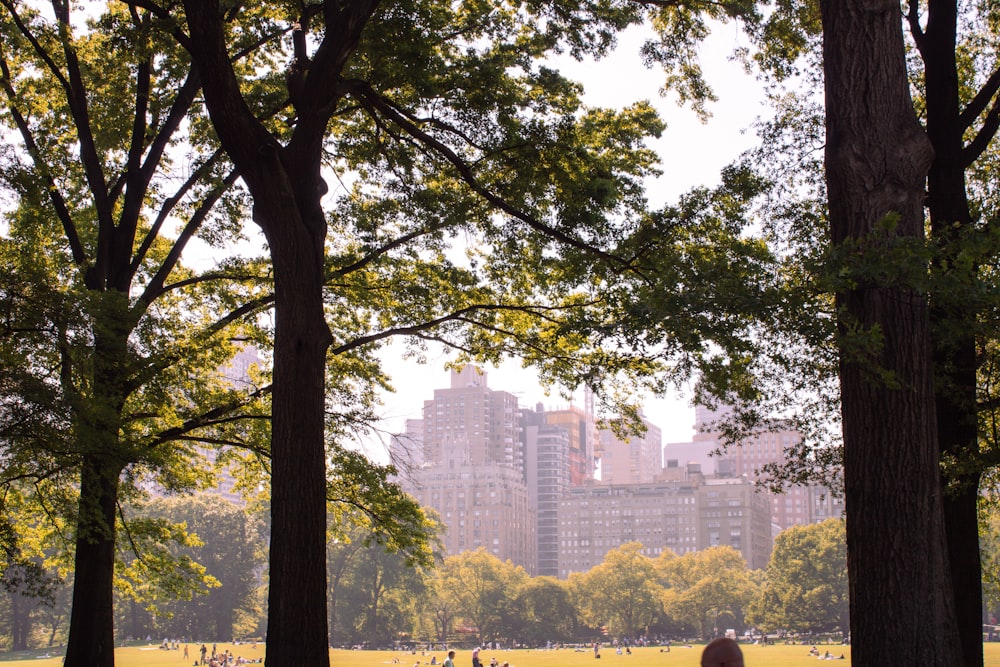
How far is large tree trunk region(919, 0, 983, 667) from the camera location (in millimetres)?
10109

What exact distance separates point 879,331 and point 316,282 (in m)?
4.50

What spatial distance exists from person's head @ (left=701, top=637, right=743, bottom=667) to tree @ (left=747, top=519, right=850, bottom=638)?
85.4 m

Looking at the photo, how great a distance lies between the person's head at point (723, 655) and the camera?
371cm

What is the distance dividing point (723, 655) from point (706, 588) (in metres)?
98.4

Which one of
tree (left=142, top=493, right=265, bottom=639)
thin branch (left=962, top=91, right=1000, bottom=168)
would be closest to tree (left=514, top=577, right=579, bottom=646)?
tree (left=142, top=493, right=265, bottom=639)

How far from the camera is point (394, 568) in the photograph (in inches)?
3548

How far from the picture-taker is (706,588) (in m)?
97.2

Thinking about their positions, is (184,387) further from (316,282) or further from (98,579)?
(316,282)

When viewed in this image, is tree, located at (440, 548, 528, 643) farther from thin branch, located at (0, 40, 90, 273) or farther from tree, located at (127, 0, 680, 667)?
thin branch, located at (0, 40, 90, 273)

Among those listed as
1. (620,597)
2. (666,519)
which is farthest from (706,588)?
(666,519)

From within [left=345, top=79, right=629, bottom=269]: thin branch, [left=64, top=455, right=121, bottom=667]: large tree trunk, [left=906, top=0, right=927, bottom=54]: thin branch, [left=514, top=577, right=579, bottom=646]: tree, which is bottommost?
[left=514, top=577, right=579, bottom=646]: tree

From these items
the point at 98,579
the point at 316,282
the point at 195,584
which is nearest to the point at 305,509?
the point at 316,282

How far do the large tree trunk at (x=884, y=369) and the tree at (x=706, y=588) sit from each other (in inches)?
3717

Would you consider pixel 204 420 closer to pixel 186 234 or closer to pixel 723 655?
pixel 186 234
